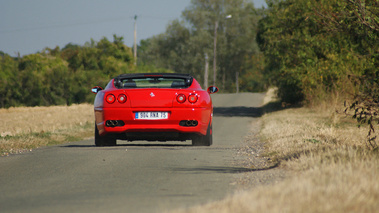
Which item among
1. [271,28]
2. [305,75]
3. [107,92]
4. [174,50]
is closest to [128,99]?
[107,92]

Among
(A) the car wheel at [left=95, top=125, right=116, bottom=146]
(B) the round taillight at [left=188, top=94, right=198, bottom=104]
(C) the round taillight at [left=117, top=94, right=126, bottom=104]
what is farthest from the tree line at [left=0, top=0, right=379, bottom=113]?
(A) the car wheel at [left=95, top=125, right=116, bottom=146]

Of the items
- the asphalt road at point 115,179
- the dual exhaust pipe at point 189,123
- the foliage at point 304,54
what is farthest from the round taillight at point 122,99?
the foliage at point 304,54

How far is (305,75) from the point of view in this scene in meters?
29.6

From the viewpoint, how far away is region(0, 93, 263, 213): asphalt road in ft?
20.1

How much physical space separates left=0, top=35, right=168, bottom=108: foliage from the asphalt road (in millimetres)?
47389

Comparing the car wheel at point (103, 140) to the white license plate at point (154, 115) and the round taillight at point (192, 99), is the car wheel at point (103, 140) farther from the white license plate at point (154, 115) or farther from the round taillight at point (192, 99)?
the round taillight at point (192, 99)

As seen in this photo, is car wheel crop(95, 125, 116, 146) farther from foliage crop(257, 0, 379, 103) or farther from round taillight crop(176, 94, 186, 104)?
foliage crop(257, 0, 379, 103)

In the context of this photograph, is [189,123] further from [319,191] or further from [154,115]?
[319,191]

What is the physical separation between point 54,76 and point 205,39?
37472 millimetres

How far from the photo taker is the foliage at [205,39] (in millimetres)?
93688

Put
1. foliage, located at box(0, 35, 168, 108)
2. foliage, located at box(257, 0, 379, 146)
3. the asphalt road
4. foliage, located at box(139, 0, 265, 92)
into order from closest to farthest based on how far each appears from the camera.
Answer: the asphalt road
foliage, located at box(257, 0, 379, 146)
foliage, located at box(0, 35, 168, 108)
foliage, located at box(139, 0, 265, 92)

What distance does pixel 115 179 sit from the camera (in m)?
7.92

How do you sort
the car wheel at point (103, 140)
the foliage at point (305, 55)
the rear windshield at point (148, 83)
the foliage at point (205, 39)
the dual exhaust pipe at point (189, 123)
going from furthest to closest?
the foliage at point (205, 39), the foliage at point (305, 55), the car wheel at point (103, 140), the rear windshield at point (148, 83), the dual exhaust pipe at point (189, 123)

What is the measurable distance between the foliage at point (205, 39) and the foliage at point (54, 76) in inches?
1228
